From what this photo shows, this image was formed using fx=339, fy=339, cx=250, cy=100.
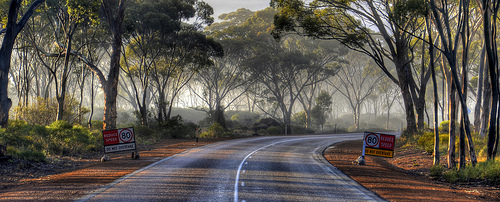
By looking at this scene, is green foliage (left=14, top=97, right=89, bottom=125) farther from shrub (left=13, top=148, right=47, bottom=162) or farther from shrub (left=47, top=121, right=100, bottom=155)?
shrub (left=13, top=148, right=47, bottom=162)

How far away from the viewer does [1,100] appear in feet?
49.3

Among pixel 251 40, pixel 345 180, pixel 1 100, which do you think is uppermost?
pixel 251 40

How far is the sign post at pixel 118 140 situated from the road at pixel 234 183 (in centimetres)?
190

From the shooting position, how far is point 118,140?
54.0 feet

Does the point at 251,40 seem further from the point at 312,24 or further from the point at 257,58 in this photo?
the point at 312,24

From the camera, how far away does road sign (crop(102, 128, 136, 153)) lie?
16.1 meters

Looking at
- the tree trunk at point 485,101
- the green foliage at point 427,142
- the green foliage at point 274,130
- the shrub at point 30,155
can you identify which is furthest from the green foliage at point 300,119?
the shrub at point 30,155

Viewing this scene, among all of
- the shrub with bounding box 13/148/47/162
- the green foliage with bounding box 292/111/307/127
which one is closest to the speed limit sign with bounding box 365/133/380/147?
the shrub with bounding box 13/148/47/162

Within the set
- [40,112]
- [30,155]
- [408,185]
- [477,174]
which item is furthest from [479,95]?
[40,112]

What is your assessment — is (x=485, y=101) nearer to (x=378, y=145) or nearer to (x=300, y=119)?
(x=378, y=145)

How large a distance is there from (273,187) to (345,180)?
3343 millimetres

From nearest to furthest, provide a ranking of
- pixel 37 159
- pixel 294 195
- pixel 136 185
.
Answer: pixel 294 195 → pixel 136 185 → pixel 37 159

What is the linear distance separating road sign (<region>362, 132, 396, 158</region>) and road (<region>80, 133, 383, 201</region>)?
210 centimetres

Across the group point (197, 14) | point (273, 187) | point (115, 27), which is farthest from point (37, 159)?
point (197, 14)
